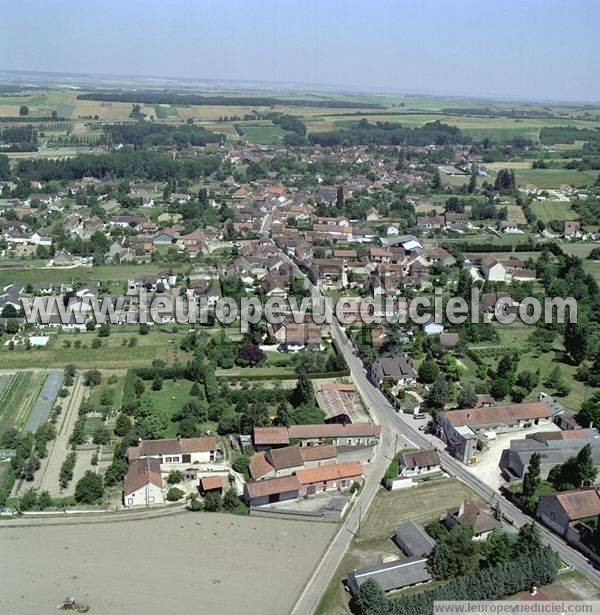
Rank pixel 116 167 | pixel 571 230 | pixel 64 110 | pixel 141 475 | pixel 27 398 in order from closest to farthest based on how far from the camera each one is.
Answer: pixel 141 475, pixel 27 398, pixel 571 230, pixel 116 167, pixel 64 110

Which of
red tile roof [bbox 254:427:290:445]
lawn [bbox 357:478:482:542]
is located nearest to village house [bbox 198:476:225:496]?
red tile roof [bbox 254:427:290:445]

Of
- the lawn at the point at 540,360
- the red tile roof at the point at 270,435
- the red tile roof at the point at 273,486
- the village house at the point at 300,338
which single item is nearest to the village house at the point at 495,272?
the lawn at the point at 540,360

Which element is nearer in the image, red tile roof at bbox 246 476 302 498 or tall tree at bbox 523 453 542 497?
red tile roof at bbox 246 476 302 498

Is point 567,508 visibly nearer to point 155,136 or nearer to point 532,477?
point 532,477

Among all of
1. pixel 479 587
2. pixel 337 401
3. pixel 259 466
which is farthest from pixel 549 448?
pixel 259 466

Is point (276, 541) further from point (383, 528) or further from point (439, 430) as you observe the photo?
point (439, 430)

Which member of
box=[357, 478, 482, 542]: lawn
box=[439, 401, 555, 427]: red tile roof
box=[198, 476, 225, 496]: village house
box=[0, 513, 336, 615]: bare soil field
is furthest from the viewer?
box=[439, 401, 555, 427]: red tile roof

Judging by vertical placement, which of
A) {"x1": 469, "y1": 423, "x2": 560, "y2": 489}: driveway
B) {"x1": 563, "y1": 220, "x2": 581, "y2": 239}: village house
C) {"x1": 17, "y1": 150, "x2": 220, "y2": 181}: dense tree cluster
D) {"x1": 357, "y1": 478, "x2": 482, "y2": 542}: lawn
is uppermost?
{"x1": 17, "y1": 150, "x2": 220, "y2": 181}: dense tree cluster

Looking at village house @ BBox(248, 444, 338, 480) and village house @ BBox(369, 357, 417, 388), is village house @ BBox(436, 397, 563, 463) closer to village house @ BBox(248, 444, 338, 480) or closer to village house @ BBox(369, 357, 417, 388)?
village house @ BBox(369, 357, 417, 388)

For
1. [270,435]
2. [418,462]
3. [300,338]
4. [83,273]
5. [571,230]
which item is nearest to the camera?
[418,462]
